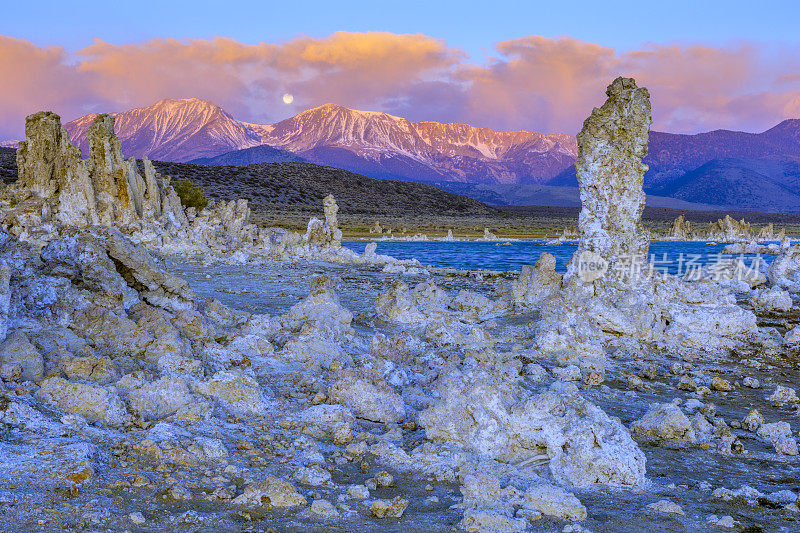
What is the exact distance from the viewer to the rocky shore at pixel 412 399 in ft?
12.6

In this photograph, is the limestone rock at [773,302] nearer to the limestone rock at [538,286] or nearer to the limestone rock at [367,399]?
the limestone rock at [538,286]

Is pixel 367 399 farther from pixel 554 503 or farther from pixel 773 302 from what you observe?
pixel 773 302

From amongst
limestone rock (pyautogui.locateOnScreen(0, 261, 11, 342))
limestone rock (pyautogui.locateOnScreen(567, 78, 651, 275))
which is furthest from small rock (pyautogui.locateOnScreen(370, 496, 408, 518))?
limestone rock (pyautogui.locateOnScreen(567, 78, 651, 275))

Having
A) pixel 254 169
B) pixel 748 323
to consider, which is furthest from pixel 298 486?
pixel 254 169

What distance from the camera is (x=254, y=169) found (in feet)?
365

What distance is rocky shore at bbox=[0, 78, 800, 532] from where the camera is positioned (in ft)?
12.6

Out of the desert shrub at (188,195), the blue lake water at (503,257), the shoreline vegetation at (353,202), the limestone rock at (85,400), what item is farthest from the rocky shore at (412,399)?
the shoreline vegetation at (353,202)

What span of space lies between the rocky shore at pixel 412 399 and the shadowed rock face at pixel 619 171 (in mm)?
41

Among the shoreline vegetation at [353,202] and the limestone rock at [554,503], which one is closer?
the limestone rock at [554,503]

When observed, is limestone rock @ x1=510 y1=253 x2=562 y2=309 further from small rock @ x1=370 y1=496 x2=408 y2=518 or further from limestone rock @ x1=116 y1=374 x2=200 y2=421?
small rock @ x1=370 y1=496 x2=408 y2=518

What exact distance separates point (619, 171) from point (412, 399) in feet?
25.6

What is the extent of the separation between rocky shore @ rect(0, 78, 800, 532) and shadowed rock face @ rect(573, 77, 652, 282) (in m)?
0.04

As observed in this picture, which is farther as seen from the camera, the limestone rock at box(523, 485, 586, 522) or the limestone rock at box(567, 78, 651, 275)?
the limestone rock at box(567, 78, 651, 275)

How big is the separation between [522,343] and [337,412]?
4972mm
